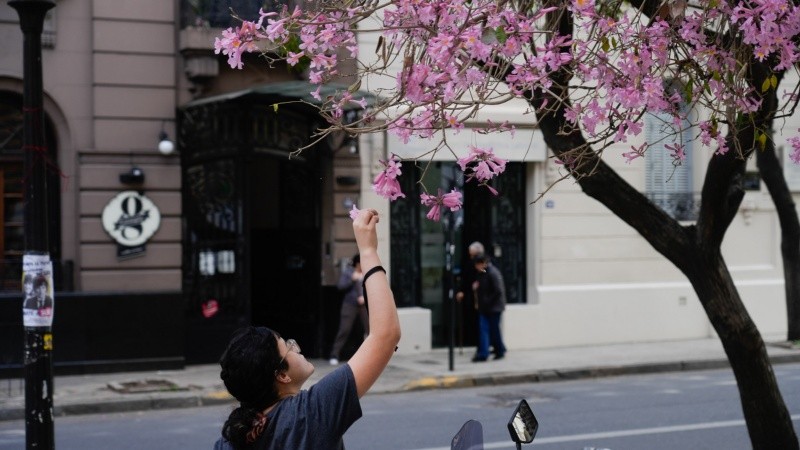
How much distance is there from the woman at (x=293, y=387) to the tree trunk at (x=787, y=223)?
627 inches

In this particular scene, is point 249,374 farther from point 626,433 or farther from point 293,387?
point 626,433

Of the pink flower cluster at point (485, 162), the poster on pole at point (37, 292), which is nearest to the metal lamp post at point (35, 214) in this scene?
the poster on pole at point (37, 292)

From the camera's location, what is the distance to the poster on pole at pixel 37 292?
9758 millimetres

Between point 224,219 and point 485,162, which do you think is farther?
point 224,219

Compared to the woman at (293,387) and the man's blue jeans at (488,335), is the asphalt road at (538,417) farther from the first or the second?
the woman at (293,387)

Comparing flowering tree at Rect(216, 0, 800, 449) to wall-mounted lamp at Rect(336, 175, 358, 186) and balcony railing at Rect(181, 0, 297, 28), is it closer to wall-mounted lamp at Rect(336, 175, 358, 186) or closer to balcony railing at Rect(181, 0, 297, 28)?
balcony railing at Rect(181, 0, 297, 28)

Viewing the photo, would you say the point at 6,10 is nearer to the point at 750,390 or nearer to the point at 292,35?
the point at 292,35

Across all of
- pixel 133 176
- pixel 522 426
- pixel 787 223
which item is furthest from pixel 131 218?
pixel 522 426

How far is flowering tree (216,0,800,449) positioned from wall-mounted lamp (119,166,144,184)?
9.82 metres

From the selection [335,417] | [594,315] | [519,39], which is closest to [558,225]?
[594,315]

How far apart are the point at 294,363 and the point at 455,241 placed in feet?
52.3

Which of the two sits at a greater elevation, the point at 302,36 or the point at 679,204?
the point at 302,36

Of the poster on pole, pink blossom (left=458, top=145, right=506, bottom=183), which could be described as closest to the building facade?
the poster on pole

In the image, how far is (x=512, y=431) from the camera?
400cm
